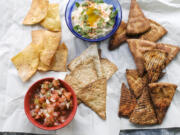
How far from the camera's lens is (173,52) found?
10.1 feet

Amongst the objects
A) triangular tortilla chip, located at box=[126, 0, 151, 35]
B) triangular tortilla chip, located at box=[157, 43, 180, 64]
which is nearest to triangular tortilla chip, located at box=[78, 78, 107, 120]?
triangular tortilla chip, located at box=[126, 0, 151, 35]

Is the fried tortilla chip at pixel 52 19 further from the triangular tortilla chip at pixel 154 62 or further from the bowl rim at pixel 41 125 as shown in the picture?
the triangular tortilla chip at pixel 154 62

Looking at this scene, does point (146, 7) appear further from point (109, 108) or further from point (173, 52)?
point (109, 108)

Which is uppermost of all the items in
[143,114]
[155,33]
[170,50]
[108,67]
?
[155,33]

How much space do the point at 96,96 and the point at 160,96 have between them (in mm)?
806

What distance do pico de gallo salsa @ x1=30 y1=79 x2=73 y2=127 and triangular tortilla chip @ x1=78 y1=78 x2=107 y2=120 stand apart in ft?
0.84

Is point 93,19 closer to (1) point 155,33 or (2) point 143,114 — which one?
(1) point 155,33

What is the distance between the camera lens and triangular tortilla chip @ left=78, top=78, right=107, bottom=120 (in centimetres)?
298

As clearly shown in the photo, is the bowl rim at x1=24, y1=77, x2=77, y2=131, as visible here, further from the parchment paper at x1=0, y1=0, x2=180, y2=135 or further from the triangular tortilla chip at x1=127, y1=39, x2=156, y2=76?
the triangular tortilla chip at x1=127, y1=39, x2=156, y2=76

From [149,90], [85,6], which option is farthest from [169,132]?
[85,6]

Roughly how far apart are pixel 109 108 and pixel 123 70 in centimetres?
54

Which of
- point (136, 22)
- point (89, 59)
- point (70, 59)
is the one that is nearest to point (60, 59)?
point (70, 59)

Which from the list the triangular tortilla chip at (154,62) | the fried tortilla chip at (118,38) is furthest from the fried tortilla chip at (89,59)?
the triangular tortilla chip at (154,62)

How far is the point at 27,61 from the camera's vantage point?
3088 mm
